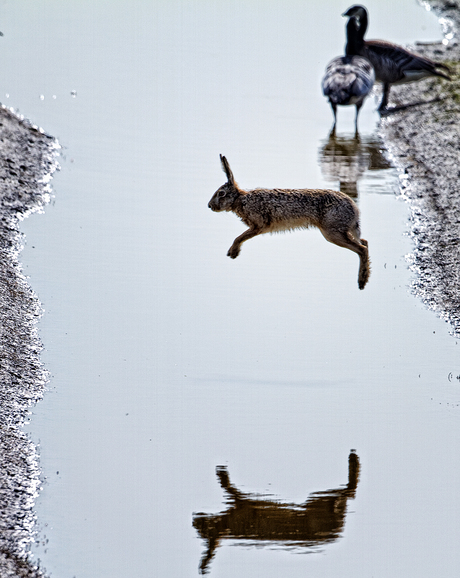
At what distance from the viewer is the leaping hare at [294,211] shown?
31.6 feet

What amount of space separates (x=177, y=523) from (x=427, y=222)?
699 cm

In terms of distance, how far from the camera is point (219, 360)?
346 inches

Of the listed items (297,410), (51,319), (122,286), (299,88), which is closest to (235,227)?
(122,286)

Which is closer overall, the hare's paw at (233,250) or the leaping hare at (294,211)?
the hare's paw at (233,250)

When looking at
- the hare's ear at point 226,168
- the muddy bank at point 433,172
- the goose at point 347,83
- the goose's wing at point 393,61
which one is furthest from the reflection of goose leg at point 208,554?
the goose's wing at point 393,61

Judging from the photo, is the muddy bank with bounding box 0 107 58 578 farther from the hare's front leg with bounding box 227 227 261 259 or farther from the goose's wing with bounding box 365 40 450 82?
the goose's wing with bounding box 365 40 450 82

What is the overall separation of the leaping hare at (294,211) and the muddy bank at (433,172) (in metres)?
1.17

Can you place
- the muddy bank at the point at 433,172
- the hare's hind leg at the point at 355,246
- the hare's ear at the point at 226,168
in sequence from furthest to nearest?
1. the muddy bank at the point at 433,172
2. the hare's hind leg at the point at 355,246
3. the hare's ear at the point at 226,168

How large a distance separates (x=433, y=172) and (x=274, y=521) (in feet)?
29.0

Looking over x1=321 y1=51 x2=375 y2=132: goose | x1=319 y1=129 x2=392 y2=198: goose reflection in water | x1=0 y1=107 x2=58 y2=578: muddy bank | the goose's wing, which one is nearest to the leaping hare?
x1=0 y1=107 x2=58 y2=578: muddy bank

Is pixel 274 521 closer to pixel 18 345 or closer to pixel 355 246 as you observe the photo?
pixel 18 345

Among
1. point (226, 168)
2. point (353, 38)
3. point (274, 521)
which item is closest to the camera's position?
point (274, 521)

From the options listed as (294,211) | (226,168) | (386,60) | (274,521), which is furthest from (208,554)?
(386,60)

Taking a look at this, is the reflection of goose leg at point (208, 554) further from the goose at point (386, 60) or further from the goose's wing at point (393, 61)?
the goose's wing at point (393, 61)
